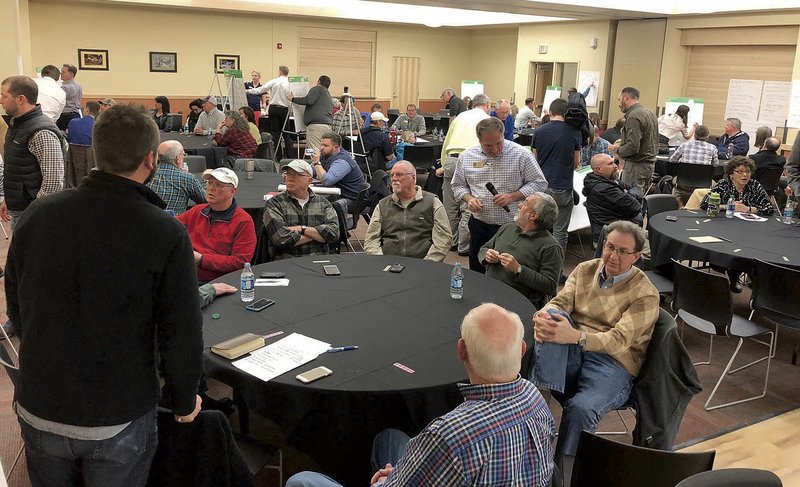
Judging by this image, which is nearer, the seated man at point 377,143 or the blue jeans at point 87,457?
the blue jeans at point 87,457

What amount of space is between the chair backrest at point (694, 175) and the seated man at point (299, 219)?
5342 mm

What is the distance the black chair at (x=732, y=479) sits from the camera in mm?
1657

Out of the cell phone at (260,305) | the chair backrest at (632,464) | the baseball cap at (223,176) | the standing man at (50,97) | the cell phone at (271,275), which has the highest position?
the standing man at (50,97)

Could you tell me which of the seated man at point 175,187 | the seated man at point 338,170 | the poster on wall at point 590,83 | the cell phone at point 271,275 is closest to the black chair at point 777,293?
the cell phone at point 271,275

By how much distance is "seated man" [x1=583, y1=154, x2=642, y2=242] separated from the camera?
5.62m

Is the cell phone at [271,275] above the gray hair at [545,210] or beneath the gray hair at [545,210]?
beneath

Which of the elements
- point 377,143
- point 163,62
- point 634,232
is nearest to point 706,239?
point 634,232

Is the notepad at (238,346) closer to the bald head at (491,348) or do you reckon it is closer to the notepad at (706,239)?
the bald head at (491,348)

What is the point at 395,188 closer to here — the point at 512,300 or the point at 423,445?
the point at 512,300

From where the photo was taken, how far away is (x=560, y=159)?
599 cm

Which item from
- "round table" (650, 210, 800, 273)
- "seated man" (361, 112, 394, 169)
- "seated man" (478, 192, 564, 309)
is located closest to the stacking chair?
"round table" (650, 210, 800, 273)

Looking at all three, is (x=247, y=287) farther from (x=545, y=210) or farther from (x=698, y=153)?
(x=698, y=153)

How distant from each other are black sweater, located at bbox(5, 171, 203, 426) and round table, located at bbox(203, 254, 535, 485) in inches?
29.3

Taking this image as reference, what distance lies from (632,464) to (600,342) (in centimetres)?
106
